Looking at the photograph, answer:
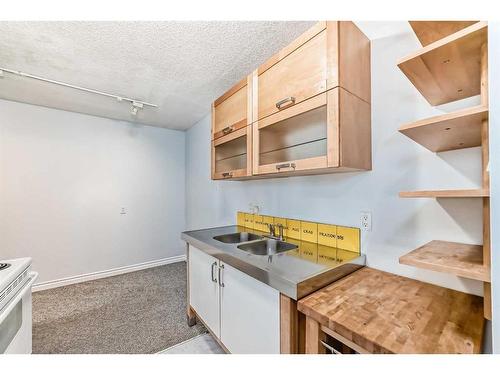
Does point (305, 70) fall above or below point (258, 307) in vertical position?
above

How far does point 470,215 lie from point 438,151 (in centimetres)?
31

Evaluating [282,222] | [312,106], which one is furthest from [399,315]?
[282,222]

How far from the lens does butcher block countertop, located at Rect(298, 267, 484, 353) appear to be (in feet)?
2.16

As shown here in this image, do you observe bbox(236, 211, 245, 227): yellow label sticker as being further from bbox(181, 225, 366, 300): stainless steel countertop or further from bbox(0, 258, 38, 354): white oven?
bbox(0, 258, 38, 354): white oven

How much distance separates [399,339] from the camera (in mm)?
667

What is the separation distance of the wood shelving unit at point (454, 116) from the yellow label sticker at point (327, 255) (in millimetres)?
402

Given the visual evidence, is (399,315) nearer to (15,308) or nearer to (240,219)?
(240,219)

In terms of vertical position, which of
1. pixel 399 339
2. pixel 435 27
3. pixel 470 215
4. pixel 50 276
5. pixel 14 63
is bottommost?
pixel 50 276

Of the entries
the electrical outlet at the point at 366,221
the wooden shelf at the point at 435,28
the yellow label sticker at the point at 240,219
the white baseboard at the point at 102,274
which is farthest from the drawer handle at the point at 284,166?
the white baseboard at the point at 102,274

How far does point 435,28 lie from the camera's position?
822mm

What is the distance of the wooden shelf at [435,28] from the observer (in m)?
0.79
